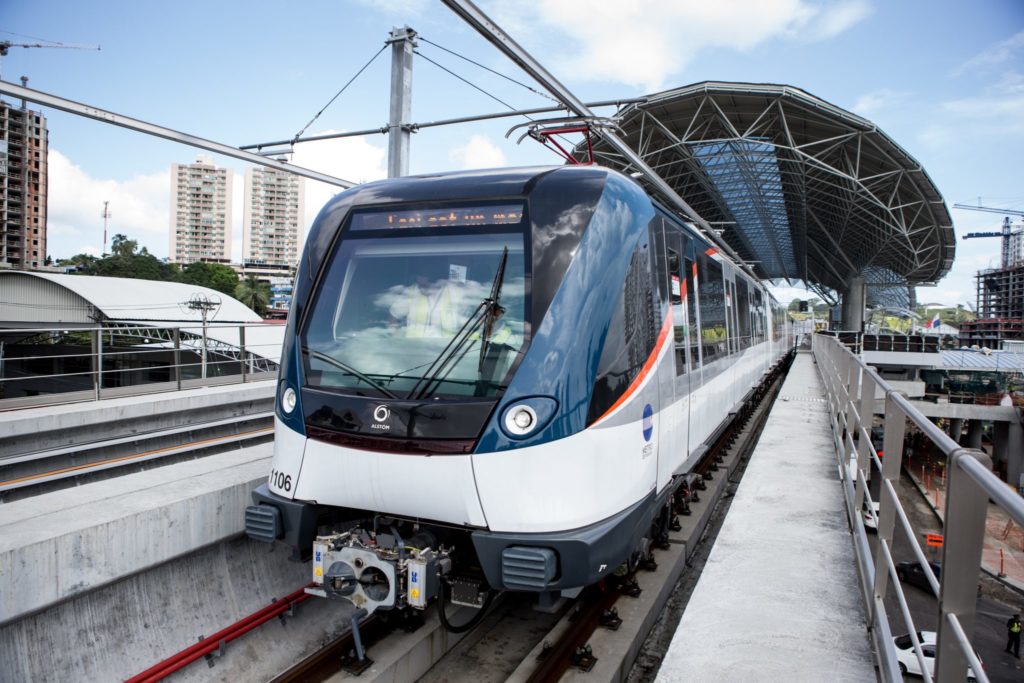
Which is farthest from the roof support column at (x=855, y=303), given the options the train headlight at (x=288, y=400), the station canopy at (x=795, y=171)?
the train headlight at (x=288, y=400)

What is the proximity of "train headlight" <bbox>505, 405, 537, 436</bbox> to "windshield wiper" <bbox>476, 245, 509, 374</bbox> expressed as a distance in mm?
374

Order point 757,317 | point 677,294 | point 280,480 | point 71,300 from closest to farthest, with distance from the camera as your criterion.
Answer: point 280,480 < point 677,294 < point 757,317 < point 71,300

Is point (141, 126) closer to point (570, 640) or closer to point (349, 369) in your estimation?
point (349, 369)

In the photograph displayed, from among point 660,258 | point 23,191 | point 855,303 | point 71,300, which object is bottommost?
point 660,258

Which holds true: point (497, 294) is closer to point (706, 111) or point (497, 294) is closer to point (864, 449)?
point (864, 449)

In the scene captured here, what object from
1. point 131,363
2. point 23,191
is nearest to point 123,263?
point 23,191

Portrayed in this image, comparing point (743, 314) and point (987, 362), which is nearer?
point (743, 314)

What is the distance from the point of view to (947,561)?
1993 mm

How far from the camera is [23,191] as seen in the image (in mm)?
87812

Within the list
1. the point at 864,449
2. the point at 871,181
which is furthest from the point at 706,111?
the point at 864,449

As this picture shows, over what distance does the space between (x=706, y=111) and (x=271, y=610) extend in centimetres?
3406

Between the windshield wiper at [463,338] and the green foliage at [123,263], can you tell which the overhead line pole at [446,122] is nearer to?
the windshield wiper at [463,338]

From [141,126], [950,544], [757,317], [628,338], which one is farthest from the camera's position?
[757,317]

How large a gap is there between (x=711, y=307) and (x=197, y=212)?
185 m
